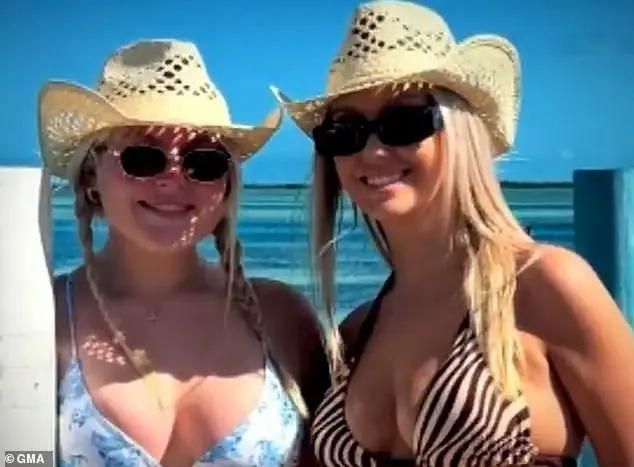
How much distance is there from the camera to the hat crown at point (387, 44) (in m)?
1.72

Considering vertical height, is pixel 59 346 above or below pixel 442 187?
below

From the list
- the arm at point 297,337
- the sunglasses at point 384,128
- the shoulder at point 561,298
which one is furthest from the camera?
the arm at point 297,337

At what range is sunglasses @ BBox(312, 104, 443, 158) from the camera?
168 cm

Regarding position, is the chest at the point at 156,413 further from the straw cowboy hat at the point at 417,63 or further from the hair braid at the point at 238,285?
the straw cowboy hat at the point at 417,63

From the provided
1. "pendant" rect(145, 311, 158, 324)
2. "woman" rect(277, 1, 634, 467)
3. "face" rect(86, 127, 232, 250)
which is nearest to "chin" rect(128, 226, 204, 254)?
"face" rect(86, 127, 232, 250)

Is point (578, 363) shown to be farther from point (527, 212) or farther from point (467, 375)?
point (527, 212)

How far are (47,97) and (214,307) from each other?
1.44 ft

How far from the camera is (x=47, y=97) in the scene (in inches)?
A: 74.9

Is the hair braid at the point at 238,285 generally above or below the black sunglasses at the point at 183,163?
below

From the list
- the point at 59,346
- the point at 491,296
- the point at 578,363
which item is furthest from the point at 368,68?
the point at 59,346

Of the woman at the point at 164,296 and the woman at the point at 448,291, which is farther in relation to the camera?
the woman at the point at 164,296

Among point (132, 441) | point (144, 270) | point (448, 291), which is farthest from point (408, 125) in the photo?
point (132, 441)

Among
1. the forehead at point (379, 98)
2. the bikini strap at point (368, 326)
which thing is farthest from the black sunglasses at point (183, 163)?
the bikini strap at point (368, 326)

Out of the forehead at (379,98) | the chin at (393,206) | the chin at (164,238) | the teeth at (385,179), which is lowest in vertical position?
the chin at (164,238)
